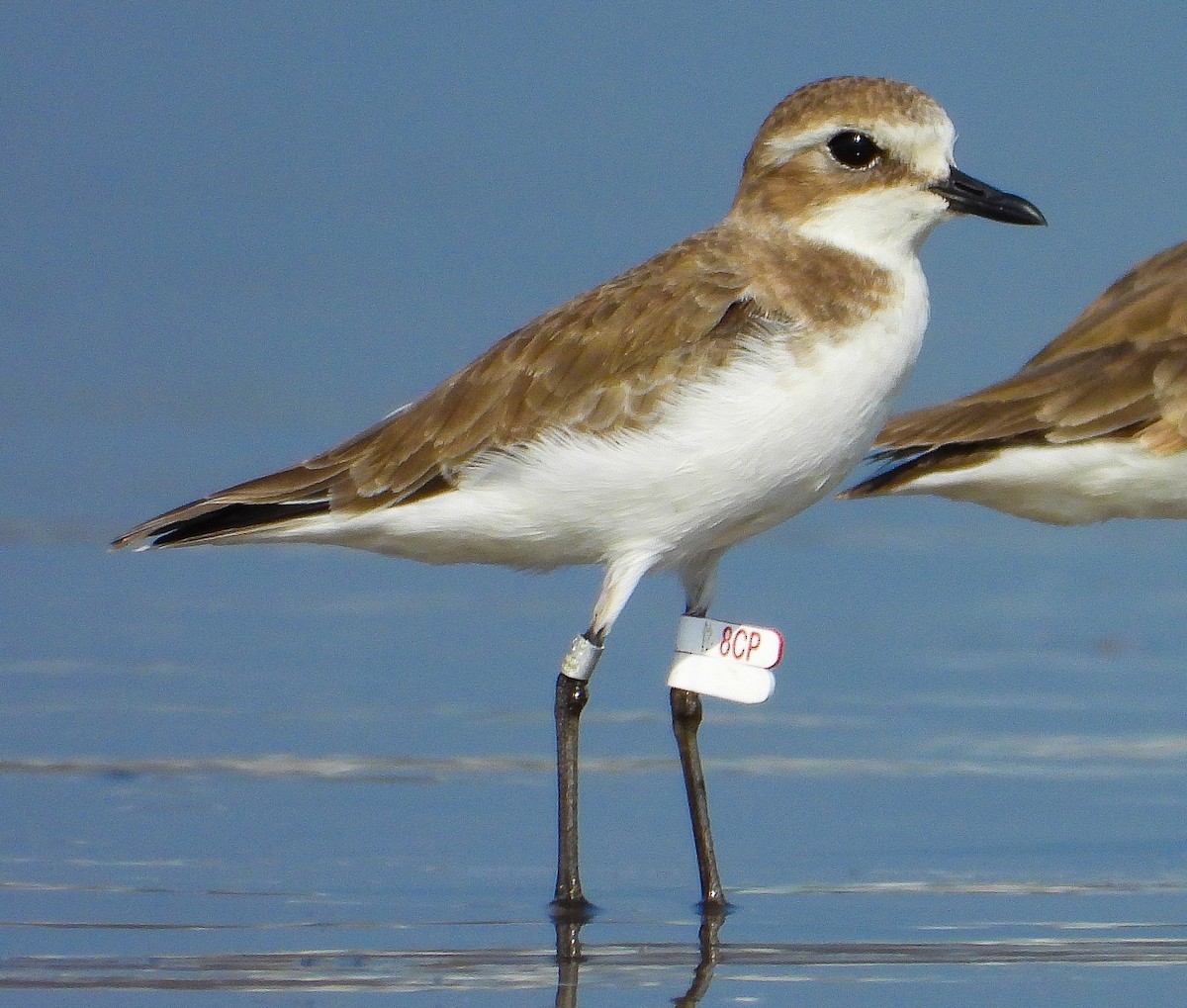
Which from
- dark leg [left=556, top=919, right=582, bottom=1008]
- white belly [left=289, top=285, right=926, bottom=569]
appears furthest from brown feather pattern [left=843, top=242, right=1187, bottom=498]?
dark leg [left=556, top=919, right=582, bottom=1008]

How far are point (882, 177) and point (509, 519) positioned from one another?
63.8 inches

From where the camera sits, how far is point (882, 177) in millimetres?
7211

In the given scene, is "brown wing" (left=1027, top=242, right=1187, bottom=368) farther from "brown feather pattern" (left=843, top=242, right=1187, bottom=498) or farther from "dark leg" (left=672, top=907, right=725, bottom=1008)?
"dark leg" (left=672, top=907, right=725, bottom=1008)

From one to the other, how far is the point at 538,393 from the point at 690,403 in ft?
1.89

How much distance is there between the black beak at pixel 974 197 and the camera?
23.4 feet

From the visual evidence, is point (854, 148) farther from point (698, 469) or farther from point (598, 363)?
point (698, 469)

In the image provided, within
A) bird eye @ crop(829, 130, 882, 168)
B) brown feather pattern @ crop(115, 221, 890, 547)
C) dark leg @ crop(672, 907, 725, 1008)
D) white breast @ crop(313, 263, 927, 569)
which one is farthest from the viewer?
bird eye @ crop(829, 130, 882, 168)

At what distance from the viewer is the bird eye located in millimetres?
7230

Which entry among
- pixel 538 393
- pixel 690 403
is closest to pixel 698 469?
pixel 690 403

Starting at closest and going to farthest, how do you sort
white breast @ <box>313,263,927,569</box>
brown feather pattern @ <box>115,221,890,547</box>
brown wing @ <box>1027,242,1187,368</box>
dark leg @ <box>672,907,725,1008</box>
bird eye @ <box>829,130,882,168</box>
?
dark leg @ <box>672,907,725,1008</box> < white breast @ <box>313,263,927,569</box> < brown feather pattern @ <box>115,221,890,547</box> < bird eye @ <box>829,130,882,168</box> < brown wing @ <box>1027,242,1187,368</box>

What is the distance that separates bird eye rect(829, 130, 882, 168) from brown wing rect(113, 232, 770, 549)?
19.8 inches

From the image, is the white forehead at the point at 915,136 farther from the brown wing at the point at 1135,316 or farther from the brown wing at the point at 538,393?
the brown wing at the point at 1135,316

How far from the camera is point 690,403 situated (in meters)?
7.01

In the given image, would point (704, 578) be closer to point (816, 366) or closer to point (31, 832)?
point (816, 366)
